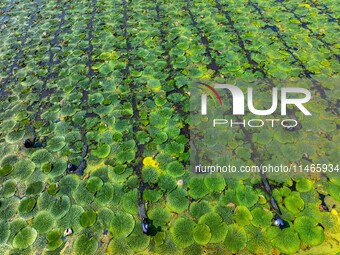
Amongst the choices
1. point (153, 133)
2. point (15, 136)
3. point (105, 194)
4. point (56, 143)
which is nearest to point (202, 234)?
point (105, 194)

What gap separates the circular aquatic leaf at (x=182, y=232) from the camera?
3.65 metres

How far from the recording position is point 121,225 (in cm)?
385

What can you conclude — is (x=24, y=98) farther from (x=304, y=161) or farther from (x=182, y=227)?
(x=304, y=161)

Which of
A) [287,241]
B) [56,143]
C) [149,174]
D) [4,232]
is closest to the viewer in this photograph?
[287,241]

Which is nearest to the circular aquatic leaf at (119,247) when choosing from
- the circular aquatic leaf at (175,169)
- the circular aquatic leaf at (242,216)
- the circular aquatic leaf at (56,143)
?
the circular aquatic leaf at (175,169)

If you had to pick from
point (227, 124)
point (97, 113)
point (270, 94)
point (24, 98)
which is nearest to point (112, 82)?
point (97, 113)

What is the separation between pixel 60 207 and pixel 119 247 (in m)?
1.16

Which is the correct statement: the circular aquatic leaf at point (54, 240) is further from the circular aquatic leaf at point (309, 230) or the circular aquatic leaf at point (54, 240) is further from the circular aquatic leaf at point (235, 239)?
the circular aquatic leaf at point (309, 230)

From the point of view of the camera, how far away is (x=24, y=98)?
5996mm

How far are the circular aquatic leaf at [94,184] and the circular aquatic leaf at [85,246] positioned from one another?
0.75m

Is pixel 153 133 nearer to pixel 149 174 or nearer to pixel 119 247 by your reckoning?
pixel 149 174

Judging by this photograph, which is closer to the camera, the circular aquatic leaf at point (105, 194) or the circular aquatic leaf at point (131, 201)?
the circular aquatic leaf at point (131, 201)

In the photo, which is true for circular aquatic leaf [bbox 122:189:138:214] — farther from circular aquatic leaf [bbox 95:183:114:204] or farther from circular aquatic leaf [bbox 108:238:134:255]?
circular aquatic leaf [bbox 108:238:134:255]

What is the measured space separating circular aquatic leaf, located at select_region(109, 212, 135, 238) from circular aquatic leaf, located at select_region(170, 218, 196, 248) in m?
0.61
